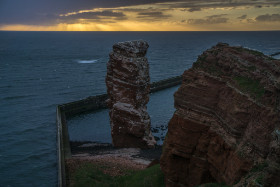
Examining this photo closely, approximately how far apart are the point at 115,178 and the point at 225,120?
15208 mm

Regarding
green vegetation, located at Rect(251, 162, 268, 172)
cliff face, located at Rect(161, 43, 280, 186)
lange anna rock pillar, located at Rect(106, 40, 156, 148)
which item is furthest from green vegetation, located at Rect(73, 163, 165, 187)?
green vegetation, located at Rect(251, 162, 268, 172)

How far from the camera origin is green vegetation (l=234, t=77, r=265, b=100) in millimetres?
13611

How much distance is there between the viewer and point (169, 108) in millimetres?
61344

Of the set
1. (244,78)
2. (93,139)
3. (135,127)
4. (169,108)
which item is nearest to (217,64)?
(244,78)

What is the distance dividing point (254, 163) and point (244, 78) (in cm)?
503

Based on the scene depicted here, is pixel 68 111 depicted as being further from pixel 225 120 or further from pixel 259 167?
pixel 259 167

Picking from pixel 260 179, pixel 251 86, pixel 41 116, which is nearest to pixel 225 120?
pixel 251 86

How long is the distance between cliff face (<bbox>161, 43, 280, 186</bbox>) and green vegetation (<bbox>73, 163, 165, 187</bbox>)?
2969 millimetres

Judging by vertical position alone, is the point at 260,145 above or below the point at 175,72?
above

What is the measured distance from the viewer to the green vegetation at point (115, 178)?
21234mm

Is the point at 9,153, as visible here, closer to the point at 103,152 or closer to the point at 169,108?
the point at 103,152

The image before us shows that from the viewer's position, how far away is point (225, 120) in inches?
578

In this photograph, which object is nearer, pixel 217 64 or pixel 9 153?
pixel 217 64

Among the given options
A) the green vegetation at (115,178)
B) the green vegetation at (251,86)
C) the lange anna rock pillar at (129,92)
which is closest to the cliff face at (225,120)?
the green vegetation at (251,86)
